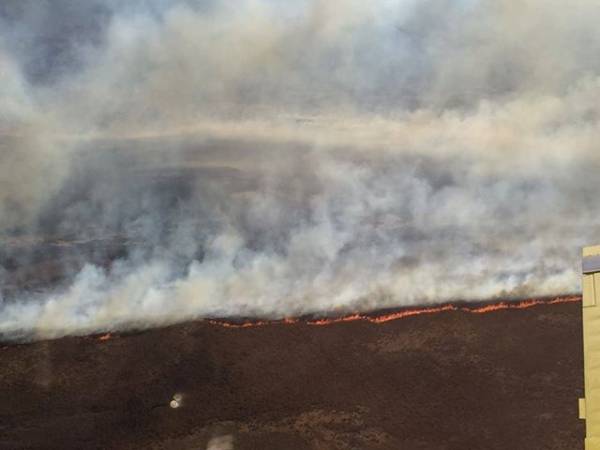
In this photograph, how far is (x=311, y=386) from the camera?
577cm

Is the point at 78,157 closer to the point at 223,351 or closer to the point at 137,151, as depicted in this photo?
the point at 137,151

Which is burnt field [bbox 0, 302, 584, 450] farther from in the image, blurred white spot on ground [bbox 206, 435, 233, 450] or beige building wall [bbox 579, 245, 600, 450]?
beige building wall [bbox 579, 245, 600, 450]

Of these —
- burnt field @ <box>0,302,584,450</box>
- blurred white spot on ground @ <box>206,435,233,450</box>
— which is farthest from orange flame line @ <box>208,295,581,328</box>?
blurred white spot on ground @ <box>206,435,233,450</box>

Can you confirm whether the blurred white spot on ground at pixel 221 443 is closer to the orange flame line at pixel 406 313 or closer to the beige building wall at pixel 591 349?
the orange flame line at pixel 406 313

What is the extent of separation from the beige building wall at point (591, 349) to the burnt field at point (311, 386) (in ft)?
1.52

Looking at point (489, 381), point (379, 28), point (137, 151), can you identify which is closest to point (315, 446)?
point (489, 381)

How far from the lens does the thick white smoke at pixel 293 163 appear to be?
640 centimetres

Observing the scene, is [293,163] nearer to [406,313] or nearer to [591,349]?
[406,313]

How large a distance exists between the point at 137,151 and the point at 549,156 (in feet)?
14.3

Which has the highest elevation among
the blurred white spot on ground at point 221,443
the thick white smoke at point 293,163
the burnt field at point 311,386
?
the thick white smoke at point 293,163

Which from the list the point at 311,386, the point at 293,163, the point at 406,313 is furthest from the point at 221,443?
the point at 293,163

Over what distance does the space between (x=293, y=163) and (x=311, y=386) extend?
2496 mm

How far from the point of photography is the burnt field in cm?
559

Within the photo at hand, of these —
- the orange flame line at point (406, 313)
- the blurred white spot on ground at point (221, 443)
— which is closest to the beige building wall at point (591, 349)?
the orange flame line at point (406, 313)
